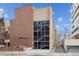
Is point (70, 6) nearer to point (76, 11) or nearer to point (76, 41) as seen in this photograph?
point (76, 11)

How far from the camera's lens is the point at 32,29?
2846 mm

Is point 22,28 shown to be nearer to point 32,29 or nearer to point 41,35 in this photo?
point 32,29

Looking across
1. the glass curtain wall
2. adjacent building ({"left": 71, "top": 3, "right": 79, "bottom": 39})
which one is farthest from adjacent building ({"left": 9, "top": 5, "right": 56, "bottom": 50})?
adjacent building ({"left": 71, "top": 3, "right": 79, "bottom": 39})

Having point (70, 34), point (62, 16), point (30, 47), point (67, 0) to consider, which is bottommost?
point (30, 47)

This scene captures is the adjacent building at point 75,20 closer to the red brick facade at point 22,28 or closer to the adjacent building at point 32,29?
the adjacent building at point 32,29

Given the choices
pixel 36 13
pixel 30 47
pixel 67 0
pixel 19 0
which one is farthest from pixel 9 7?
pixel 67 0

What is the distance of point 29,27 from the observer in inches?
112

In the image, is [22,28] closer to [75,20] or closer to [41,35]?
[41,35]

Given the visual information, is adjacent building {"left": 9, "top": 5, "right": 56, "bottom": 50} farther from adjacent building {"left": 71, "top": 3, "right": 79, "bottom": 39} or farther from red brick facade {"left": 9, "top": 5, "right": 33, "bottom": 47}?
adjacent building {"left": 71, "top": 3, "right": 79, "bottom": 39}

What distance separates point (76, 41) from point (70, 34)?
129 mm

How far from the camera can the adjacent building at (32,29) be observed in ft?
9.33

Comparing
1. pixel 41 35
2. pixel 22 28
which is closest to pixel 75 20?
pixel 41 35

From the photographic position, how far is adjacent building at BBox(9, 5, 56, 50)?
2844mm

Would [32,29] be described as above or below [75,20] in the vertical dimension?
below
